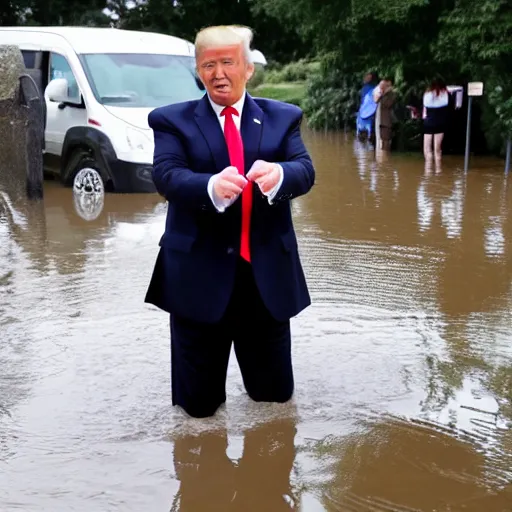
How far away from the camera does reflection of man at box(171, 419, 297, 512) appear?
3773 millimetres

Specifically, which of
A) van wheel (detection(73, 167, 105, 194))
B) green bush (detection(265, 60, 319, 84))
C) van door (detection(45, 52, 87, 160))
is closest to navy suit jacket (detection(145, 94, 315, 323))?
van wheel (detection(73, 167, 105, 194))

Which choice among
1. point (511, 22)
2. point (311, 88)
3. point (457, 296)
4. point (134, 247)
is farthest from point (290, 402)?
point (311, 88)

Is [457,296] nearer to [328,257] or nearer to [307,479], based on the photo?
A: [328,257]

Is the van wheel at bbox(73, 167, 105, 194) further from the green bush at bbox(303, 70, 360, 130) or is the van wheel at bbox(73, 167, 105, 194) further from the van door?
the green bush at bbox(303, 70, 360, 130)

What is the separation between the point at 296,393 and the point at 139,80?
8629mm

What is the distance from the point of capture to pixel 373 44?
1752cm

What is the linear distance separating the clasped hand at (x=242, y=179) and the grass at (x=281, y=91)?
31641 mm

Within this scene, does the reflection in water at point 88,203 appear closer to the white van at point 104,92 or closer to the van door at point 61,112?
the white van at point 104,92

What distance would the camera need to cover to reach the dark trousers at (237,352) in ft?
13.8

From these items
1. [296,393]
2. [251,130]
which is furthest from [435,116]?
[251,130]

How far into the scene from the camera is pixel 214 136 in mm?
4004

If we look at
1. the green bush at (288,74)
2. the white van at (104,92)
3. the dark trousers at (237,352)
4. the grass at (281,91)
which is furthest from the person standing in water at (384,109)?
the green bush at (288,74)

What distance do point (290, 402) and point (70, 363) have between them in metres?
1.42

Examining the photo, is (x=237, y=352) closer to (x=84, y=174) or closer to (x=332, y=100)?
(x=84, y=174)
